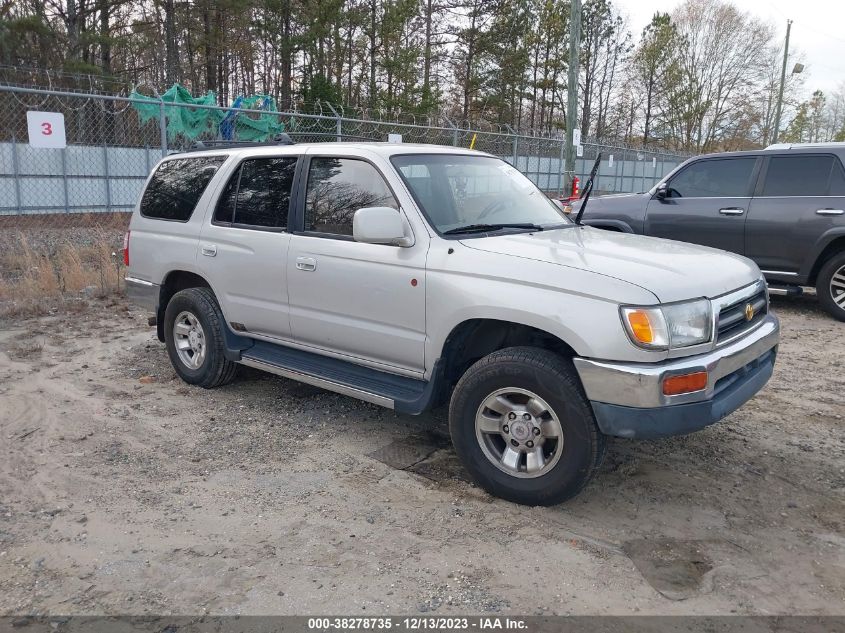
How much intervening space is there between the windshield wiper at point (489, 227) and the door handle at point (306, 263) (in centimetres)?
95

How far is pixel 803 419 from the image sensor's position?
4.89 meters

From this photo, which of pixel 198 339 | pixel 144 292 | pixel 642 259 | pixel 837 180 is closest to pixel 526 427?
pixel 642 259

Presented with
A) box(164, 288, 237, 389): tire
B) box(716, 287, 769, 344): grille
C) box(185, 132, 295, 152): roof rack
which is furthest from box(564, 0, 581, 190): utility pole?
box(716, 287, 769, 344): grille

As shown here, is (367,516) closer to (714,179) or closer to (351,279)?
(351,279)

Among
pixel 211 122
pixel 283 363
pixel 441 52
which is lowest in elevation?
pixel 283 363

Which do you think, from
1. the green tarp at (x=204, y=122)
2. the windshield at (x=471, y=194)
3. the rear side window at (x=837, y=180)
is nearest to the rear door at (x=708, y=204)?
the rear side window at (x=837, y=180)

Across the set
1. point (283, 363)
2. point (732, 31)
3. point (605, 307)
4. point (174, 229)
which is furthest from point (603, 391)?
point (732, 31)

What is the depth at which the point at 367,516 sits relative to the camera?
141 inches

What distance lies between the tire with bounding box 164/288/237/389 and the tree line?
11.4 meters

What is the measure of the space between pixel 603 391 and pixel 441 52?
35.1m

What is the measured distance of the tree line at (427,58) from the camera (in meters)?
25.6

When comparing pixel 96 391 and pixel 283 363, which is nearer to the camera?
pixel 283 363

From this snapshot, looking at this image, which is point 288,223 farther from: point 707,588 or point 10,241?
point 10,241

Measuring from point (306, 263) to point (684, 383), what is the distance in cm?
243
